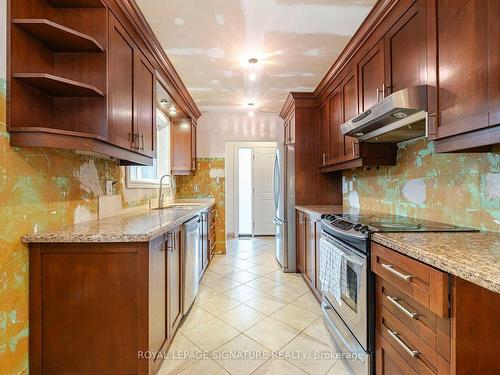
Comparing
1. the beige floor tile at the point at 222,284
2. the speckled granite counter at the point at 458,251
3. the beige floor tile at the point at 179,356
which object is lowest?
the beige floor tile at the point at 179,356

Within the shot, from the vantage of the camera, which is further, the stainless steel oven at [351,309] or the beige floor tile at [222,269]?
the beige floor tile at [222,269]

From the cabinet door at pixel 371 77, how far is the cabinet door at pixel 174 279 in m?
1.86

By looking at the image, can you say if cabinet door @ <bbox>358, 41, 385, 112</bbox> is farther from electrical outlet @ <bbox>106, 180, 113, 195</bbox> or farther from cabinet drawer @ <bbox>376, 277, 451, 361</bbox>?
electrical outlet @ <bbox>106, 180, 113, 195</bbox>

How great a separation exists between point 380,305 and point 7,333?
191cm

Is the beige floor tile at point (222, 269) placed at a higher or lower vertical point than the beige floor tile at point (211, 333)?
higher

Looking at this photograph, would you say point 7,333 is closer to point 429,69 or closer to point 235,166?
point 429,69

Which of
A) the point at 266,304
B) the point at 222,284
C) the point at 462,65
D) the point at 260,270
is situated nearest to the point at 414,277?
the point at 462,65

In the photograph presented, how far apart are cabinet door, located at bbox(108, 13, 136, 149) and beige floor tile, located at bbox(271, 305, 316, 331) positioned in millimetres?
1921

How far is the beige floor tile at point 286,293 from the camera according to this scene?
2738 mm

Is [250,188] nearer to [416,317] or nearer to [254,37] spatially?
[254,37]

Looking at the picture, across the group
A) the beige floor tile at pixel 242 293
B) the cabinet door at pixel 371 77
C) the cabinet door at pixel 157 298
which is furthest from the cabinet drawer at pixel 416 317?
the beige floor tile at pixel 242 293

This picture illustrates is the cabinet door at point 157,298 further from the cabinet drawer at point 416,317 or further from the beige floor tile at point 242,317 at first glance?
the cabinet drawer at point 416,317

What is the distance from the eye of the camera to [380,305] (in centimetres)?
138

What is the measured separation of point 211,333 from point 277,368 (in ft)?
2.06
